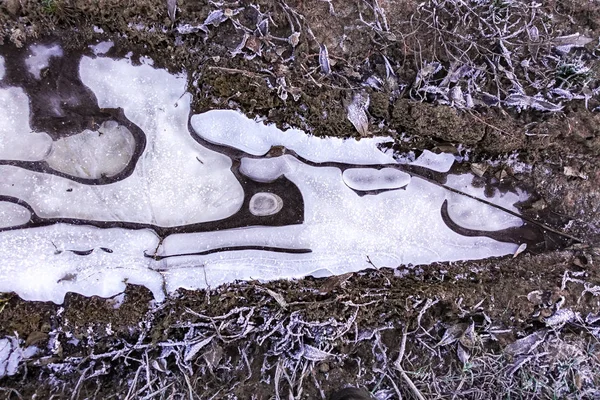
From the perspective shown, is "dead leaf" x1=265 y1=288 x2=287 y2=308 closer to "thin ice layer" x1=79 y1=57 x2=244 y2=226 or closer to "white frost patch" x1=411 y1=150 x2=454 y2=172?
"thin ice layer" x1=79 y1=57 x2=244 y2=226

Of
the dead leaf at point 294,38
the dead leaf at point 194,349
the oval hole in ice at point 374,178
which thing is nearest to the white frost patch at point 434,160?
the oval hole in ice at point 374,178

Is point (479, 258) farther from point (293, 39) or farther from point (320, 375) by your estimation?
point (293, 39)

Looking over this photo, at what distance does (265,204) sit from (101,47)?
4.01ft

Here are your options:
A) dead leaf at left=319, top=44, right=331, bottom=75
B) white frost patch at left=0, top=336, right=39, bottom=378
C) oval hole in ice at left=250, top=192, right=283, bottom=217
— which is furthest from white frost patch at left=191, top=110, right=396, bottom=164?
white frost patch at left=0, top=336, right=39, bottom=378

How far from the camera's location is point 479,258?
7.95ft

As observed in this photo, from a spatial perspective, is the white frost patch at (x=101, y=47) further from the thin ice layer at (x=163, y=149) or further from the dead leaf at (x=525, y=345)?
the dead leaf at (x=525, y=345)

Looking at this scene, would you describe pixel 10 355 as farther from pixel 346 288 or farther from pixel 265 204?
pixel 346 288

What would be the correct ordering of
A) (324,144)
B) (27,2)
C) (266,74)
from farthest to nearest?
(324,144), (266,74), (27,2)

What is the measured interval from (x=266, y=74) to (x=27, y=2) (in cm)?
124

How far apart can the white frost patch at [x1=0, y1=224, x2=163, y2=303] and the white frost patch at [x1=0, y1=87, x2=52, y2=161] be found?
0.42 m

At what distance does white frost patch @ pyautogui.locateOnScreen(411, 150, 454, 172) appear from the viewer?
2.38 metres

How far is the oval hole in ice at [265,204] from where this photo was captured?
234cm

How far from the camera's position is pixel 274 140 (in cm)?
231

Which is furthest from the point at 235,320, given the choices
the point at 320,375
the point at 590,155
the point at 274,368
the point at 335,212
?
the point at 590,155
